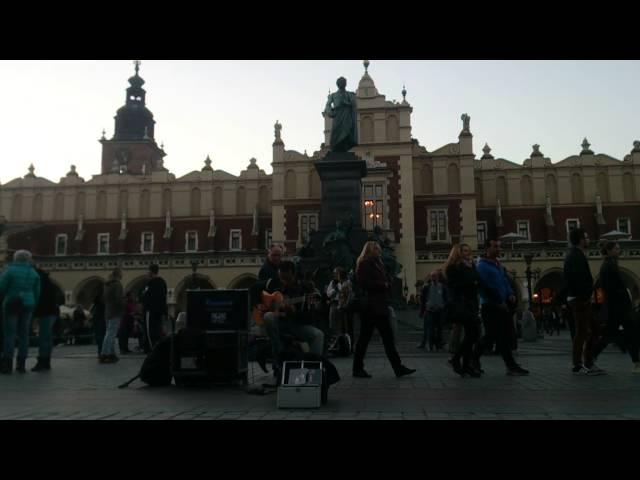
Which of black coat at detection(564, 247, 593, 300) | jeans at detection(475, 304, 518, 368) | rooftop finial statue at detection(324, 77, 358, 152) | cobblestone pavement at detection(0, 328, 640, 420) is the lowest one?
cobblestone pavement at detection(0, 328, 640, 420)

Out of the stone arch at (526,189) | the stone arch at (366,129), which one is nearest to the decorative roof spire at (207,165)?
the stone arch at (366,129)

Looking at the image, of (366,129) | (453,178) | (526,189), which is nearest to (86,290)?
(366,129)

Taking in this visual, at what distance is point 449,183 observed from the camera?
44.5m

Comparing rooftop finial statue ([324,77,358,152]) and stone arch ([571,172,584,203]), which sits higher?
stone arch ([571,172,584,203])

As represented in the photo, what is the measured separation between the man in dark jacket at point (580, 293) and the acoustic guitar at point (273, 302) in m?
3.44

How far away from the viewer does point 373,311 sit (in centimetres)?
777

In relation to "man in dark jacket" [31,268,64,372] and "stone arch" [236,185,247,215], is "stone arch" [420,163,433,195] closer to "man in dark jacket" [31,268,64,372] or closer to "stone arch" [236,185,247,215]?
"stone arch" [236,185,247,215]

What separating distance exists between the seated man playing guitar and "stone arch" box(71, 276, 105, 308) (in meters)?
39.4

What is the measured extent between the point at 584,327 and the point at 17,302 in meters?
7.93

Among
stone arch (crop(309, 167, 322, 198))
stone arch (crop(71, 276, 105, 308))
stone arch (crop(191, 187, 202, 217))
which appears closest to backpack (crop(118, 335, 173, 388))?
stone arch (crop(309, 167, 322, 198))

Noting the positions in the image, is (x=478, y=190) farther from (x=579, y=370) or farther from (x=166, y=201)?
(x=579, y=370)

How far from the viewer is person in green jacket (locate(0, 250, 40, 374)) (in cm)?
934
